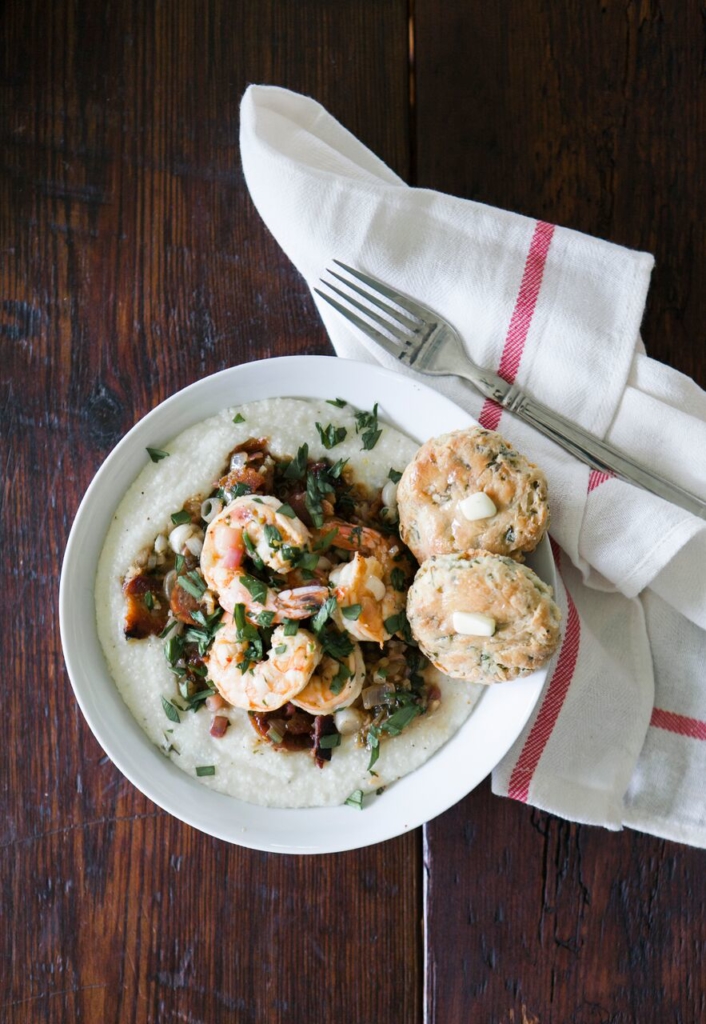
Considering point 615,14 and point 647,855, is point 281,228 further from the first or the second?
point 647,855

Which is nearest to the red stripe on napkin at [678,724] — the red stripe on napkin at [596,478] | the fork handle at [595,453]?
the fork handle at [595,453]

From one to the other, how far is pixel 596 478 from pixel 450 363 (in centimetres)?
59

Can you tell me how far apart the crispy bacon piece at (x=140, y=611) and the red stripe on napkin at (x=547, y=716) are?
126 centimetres

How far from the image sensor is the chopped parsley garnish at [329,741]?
2.66 metres

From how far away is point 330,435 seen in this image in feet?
8.98

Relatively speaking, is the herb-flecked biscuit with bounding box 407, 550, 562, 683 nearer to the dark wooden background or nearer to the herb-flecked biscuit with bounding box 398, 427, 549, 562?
the herb-flecked biscuit with bounding box 398, 427, 549, 562

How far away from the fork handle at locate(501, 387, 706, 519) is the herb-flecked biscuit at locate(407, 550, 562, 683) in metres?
0.55

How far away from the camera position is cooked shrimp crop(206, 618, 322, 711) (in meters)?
2.46

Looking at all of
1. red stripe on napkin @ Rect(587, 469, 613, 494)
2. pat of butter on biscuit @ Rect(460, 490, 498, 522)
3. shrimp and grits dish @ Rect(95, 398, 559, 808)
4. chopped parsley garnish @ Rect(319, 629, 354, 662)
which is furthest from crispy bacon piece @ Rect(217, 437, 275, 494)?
red stripe on napkin @ Rect(587, 469, 613, 494)

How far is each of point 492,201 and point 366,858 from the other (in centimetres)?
235

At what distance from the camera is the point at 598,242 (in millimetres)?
2891


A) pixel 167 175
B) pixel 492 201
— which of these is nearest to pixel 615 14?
pixel 492 201

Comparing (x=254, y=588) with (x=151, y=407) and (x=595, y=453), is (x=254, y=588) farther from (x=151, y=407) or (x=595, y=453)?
(x=595, y=453)

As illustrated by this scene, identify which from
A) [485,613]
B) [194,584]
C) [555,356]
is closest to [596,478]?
[555,356]
